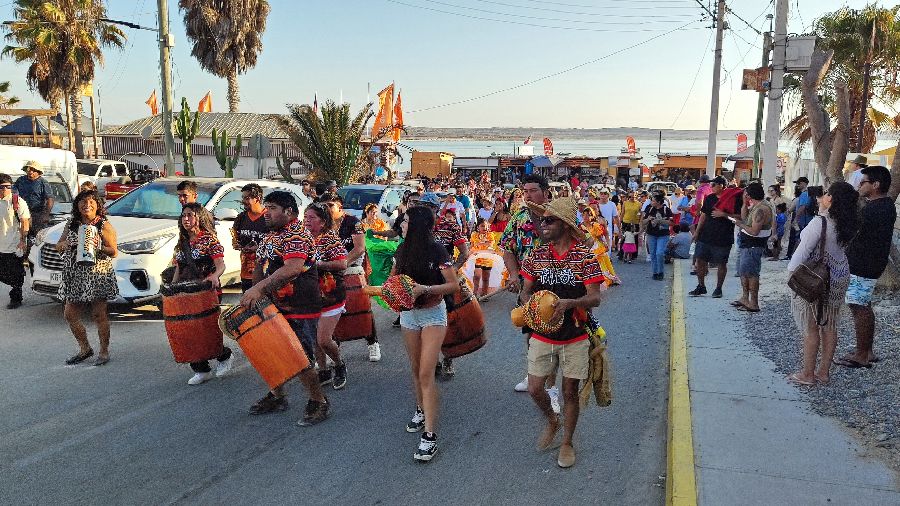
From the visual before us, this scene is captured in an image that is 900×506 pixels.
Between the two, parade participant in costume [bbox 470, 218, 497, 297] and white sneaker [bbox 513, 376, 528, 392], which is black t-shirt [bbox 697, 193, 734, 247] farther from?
white sneaker [bbox 513, 376, 528, 392]

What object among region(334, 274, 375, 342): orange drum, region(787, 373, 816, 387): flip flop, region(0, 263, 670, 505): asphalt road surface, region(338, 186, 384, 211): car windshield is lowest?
region(0, 263, 670, 505): asphalt road surface

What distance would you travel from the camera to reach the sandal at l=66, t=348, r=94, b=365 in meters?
6.72

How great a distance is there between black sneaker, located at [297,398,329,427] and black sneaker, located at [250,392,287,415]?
0.87ft

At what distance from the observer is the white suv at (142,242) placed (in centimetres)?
842

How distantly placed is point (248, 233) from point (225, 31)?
120ft

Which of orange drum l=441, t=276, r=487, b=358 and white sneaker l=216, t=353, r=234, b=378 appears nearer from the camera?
orange drum l=441, t=276, r=487, b=358

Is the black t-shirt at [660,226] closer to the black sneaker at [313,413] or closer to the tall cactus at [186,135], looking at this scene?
the black sneaker at [313,413]

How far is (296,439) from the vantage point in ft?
16.7

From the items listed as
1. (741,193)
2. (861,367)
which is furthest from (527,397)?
(741,193)

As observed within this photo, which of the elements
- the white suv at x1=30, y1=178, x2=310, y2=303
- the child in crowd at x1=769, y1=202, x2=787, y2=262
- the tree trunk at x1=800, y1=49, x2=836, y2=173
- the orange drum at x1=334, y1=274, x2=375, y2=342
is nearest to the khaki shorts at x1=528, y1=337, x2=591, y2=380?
the orange drum at x1=334, y1=274, x2=375, y2=342

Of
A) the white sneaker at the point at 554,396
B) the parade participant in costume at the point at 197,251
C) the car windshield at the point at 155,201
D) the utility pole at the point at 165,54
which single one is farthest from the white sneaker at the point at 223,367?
the utility pole at the point at 165,54

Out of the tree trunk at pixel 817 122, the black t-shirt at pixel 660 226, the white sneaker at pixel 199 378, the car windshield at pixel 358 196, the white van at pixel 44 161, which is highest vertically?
the tree trunk at pixel 817 122

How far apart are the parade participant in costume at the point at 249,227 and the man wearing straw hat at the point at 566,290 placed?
151 inches

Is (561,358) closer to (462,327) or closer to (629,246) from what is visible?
(462,327)
